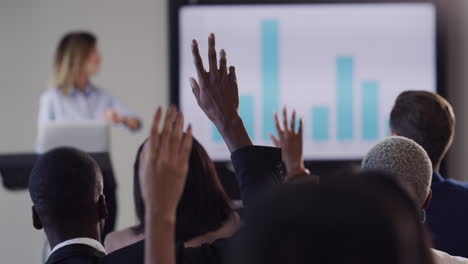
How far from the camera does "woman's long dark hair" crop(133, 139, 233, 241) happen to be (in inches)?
83.9

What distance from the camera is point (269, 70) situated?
19.4 feet

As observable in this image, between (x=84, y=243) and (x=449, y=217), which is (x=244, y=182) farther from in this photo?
(x=449, y=217)

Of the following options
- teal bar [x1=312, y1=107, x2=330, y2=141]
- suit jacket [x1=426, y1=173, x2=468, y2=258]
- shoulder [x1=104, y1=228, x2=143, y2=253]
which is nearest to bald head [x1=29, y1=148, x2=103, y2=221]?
shoulder [x1=104, y1=228, x2=143, y2=253]

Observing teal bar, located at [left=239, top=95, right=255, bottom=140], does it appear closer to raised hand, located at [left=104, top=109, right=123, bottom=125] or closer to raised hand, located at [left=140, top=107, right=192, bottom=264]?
raised hand, located at [left=104, top=109, right=123, bottom=125]

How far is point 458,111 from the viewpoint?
6.05 metres

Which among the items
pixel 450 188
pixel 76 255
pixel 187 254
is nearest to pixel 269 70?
pixel 450 188

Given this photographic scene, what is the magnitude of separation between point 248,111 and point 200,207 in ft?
12.2

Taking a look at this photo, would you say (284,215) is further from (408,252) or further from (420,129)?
(420,129)

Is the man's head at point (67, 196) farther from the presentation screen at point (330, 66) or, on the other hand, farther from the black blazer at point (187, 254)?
the presentation screen at point (330, 66)

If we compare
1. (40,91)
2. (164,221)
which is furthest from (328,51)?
(164,221)

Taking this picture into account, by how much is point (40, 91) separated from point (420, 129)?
12.7 feet

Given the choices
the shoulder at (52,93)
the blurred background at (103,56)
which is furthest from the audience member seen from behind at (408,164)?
the blurred background at (103,56)

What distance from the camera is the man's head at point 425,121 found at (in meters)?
2.90

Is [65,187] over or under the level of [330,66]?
under
